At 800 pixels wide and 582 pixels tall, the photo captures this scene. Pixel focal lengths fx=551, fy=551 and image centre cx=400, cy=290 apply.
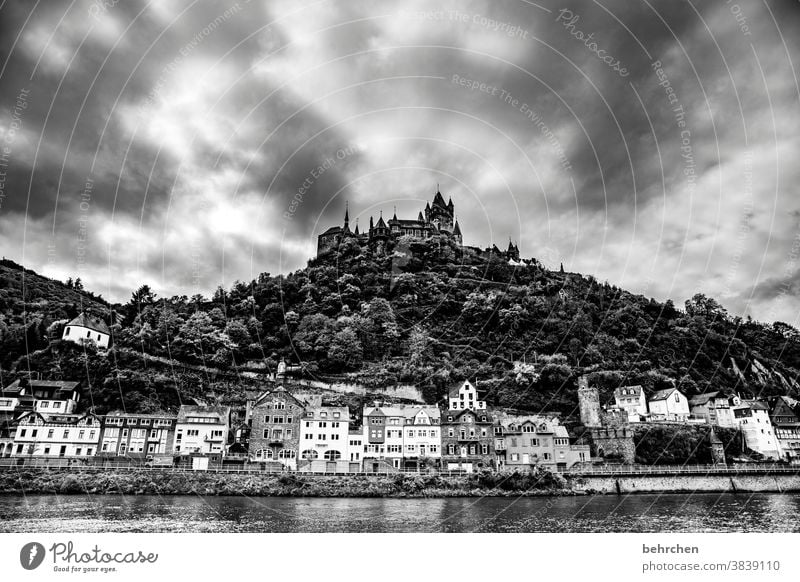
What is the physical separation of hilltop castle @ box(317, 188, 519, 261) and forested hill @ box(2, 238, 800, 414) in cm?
833

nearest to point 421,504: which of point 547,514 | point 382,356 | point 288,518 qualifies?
point 547,514

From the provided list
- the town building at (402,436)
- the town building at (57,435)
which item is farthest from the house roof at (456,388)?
the town building at (57,435)

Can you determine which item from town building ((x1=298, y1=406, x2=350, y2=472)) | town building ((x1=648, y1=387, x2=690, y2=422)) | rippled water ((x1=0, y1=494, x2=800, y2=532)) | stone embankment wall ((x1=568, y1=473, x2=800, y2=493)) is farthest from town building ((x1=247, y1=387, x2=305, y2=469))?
town building ((x1=648, y1=387, x2=690, y2=422))

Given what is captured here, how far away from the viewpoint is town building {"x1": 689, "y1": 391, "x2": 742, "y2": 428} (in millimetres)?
45844

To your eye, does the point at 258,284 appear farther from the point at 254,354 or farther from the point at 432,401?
the point at 432,401

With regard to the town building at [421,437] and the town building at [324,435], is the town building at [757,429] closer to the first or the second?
the town building at [421,437]

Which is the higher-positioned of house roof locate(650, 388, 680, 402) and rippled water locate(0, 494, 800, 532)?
house roof locate(650, 388, 680, 402)

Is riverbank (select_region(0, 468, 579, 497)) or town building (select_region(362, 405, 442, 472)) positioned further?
town building (select_region(362, 405, 442, 472))

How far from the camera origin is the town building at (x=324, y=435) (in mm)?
38125

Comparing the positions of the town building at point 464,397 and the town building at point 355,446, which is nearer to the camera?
the town building at point 355,446

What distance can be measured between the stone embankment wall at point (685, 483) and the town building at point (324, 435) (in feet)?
50.5

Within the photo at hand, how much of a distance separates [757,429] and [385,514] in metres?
37.0

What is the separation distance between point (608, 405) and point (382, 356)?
2072cm

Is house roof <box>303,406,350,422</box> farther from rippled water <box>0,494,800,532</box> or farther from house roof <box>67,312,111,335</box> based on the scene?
house roof <box>67,312,111,335</box>
